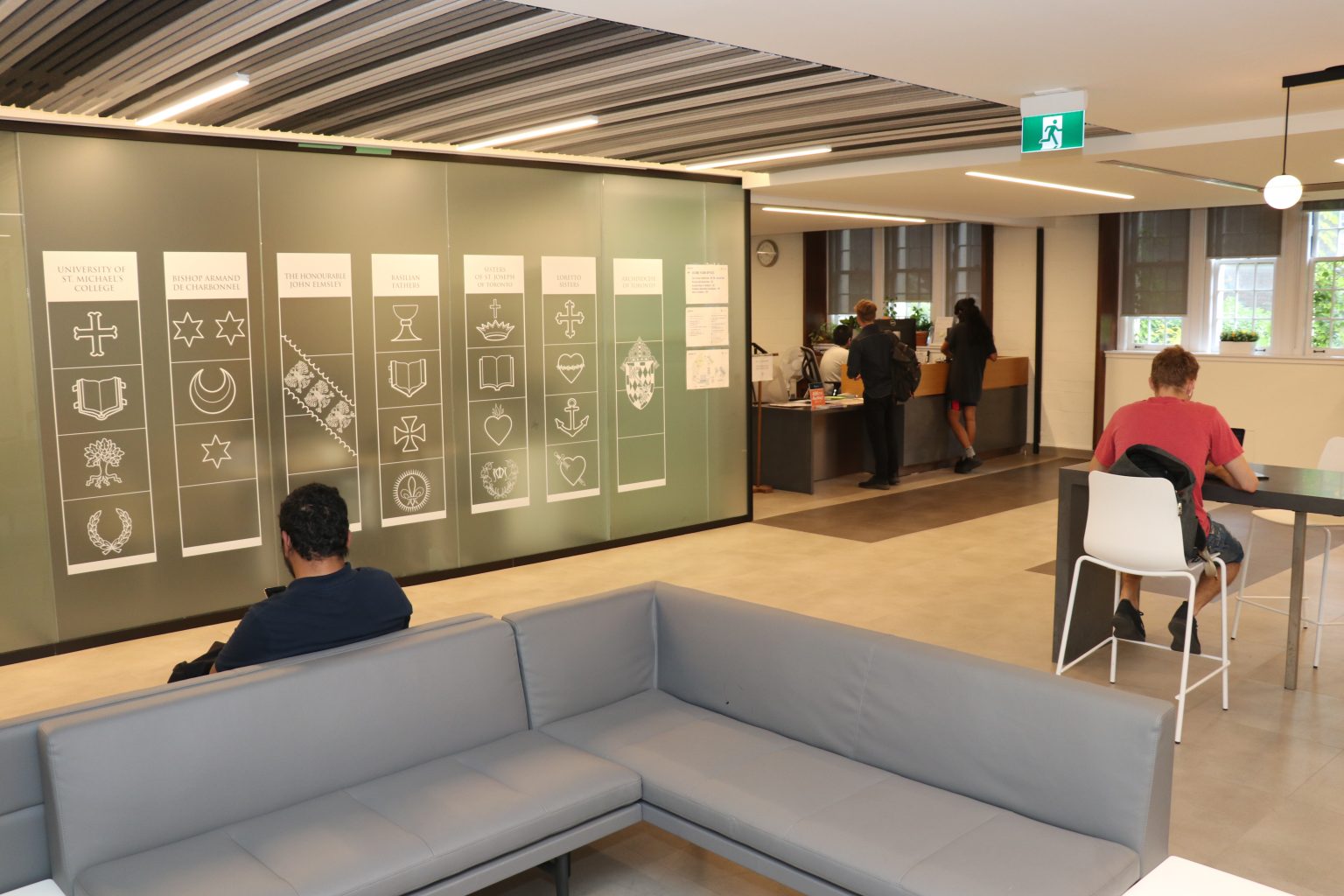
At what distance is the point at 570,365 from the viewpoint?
7094 millimetres

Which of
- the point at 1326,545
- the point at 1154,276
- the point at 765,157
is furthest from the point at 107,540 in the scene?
the point at 1154,276

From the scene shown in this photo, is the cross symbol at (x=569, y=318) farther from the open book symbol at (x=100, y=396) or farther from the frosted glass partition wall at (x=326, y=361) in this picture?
the open book symbol at (x=100, y=396)

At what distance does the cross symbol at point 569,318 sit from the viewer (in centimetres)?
700

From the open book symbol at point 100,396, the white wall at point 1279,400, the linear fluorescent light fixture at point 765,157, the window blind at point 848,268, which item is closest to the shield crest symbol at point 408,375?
the open book symbol at point 100,396

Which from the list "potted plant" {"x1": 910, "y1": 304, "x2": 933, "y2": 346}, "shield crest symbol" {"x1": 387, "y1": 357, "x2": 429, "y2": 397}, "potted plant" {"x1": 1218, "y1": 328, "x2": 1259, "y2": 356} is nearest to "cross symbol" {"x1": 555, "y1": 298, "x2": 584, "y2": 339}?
"shield crest symbol" {"x1": 387, "y1": 357, "x2": 429, "y2": 397}

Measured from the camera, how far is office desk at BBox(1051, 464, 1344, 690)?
424 cm

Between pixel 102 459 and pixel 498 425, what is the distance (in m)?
2.25

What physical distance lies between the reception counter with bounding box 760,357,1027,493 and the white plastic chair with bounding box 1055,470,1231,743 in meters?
4.99

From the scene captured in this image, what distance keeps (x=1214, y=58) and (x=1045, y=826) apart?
3316mm

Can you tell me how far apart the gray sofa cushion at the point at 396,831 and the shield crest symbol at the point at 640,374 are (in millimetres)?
4523

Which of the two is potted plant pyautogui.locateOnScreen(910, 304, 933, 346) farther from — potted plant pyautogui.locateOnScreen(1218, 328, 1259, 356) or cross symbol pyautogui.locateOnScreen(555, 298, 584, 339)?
cross symbol pyautogui.locateOnScreen(555, 298, 584, 339)

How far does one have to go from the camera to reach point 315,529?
2996 millimetres

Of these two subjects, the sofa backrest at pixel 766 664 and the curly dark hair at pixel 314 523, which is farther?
the sofa backrest at pixel 766 664

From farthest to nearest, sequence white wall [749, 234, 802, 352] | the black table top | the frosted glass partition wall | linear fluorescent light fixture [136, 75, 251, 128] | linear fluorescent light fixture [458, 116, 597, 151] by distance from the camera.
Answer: white wall [749, 234, 802, 352]
linear fluorescent light fixture [458, 116, 597, 151]
the frosted glass partition wall
linear fluorescent light fixture [136, 75, 251, 128]
the black table top
